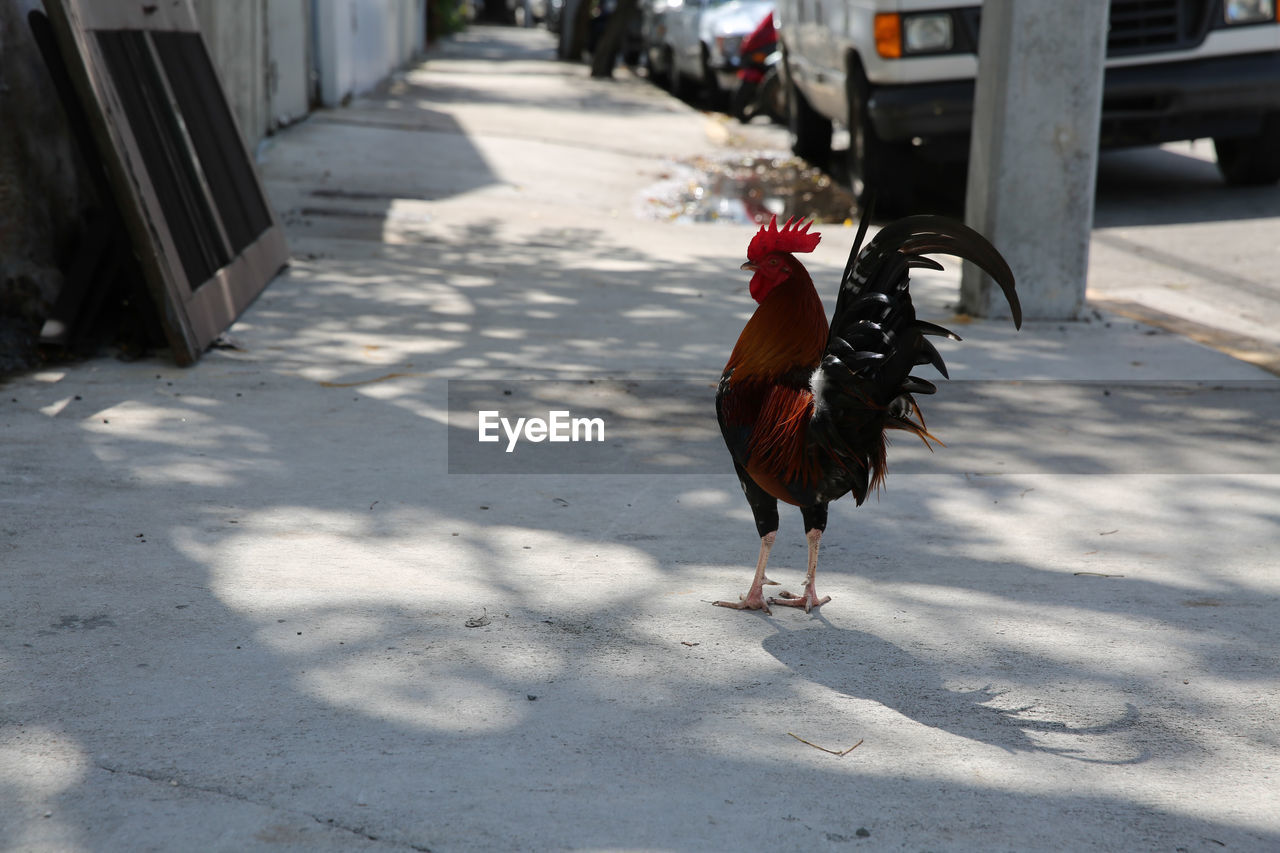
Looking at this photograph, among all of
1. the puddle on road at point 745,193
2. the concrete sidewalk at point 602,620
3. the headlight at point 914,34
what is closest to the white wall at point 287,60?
the puddle on road at point 745,193

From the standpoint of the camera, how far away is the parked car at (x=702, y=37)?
1811 centimetres

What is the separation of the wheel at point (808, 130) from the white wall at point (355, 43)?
230 inches

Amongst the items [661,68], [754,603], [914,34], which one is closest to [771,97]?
[661,68]

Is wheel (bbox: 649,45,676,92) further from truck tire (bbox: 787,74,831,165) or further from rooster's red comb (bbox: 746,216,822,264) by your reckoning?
rooster's red comb (bbox: 746,216,822,264)

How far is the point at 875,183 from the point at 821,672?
7092mm

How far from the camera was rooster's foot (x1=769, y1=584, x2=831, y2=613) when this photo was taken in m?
3.67

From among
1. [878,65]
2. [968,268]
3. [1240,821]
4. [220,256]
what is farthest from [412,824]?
[878,65]

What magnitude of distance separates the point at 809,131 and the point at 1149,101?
4.71m

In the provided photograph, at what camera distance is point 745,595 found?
3785 millimetres

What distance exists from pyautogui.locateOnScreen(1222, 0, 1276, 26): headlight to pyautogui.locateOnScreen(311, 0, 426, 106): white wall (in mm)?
10355

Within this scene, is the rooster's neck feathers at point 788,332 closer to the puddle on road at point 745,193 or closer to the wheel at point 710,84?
the puddle on road at point 745,193

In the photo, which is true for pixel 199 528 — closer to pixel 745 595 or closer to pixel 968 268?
pixel 745 595

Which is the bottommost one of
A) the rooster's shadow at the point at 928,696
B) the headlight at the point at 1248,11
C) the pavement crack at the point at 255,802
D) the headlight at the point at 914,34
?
the rooster's shadow at the point at 928,696

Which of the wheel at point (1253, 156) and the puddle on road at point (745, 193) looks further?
the puddle on road at point (745, 193)
